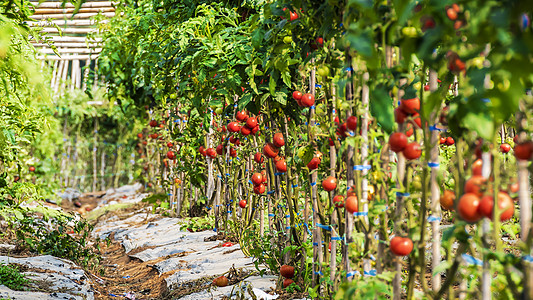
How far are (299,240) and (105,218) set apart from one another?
5893 millimetres

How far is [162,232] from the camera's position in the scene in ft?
19.4

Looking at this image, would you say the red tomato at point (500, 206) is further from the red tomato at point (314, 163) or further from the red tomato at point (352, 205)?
the red tomato at point (314, 163)

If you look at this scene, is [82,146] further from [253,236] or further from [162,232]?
[253,236]

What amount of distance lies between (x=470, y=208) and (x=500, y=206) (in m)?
0.10

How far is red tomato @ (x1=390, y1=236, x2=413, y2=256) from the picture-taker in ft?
5.08

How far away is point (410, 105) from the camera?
1562 millimetres

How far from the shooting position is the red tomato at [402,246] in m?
1.55

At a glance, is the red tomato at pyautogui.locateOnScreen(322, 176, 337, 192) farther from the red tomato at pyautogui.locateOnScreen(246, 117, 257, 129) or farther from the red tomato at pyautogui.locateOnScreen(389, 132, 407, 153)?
the red tomato at pyautogui.locateOnScreen(246, 117, 257, 129)

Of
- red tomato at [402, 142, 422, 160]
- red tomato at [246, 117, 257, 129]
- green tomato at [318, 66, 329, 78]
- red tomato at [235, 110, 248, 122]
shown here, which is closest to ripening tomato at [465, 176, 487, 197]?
red tomato at [402, 142, 422, 160]

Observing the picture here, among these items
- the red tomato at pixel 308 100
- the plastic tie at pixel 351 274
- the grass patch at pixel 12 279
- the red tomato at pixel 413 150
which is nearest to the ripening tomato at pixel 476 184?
the red tomato at pixel 413 150

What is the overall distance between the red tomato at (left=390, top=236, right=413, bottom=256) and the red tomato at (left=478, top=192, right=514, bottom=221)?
0.36 meters

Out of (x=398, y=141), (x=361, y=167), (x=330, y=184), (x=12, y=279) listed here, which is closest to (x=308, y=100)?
(x=330, y=184)

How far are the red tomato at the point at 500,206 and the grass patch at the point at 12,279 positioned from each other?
2.96 m

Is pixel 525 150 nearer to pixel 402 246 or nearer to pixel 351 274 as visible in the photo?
pixel 402 246
